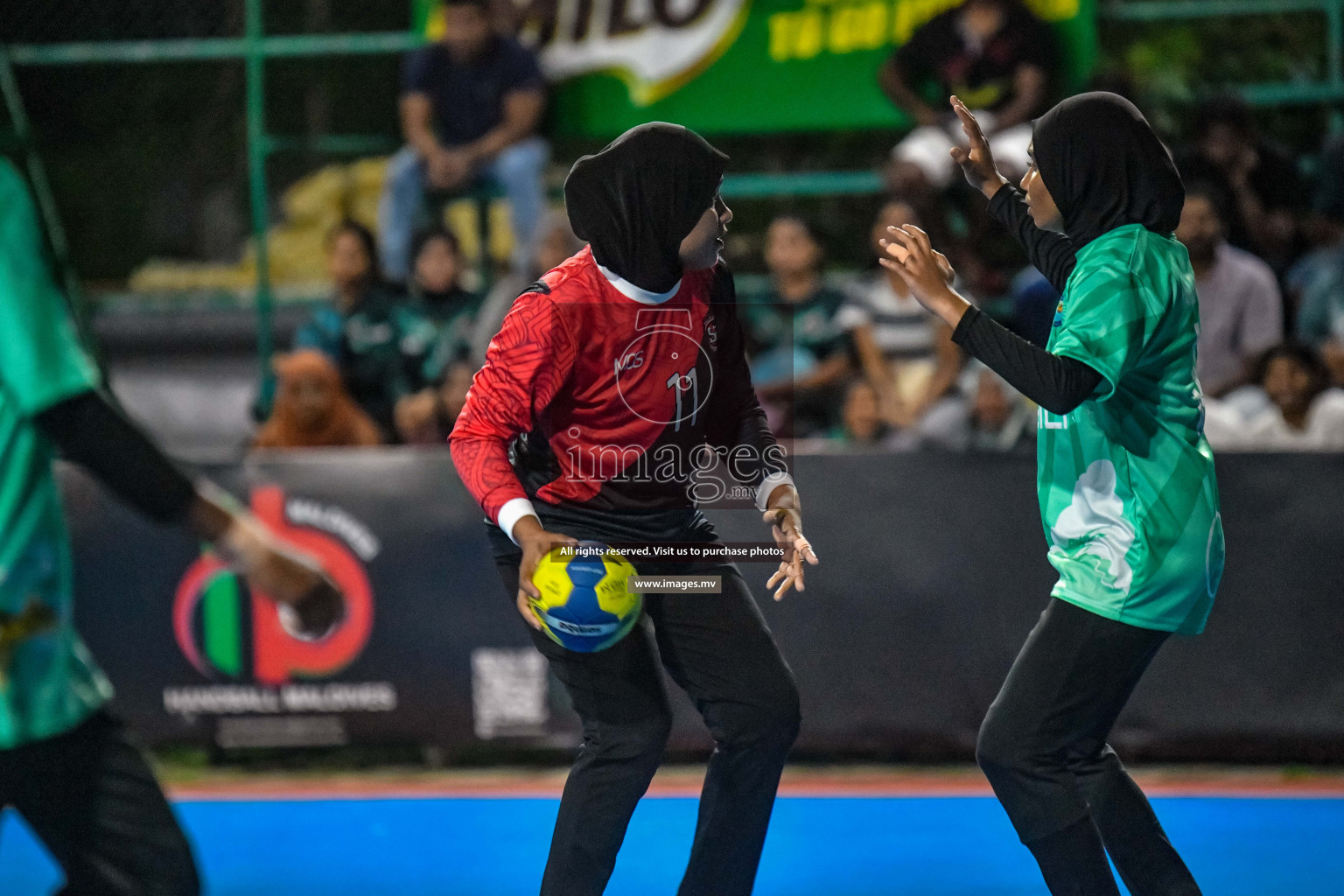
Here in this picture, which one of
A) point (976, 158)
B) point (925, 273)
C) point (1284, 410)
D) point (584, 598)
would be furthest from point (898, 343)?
point (584, 598)

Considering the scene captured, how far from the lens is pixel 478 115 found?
7504 millimetres

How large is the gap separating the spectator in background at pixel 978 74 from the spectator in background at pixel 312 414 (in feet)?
9.35

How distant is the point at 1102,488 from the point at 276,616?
13.0 ft

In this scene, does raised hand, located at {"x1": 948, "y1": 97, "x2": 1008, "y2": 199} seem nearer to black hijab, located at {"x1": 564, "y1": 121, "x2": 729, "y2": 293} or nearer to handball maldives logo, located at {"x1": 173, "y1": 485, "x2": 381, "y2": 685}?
black hijab, located at {"x1": 564, "y1": 121, "x2": 729, "y2": 293}

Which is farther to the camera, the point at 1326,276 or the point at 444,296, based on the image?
the point at 444,296

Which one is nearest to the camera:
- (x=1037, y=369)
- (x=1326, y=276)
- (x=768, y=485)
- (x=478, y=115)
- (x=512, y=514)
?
(x=1037, y=369)

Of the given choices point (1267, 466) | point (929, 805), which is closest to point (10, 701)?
point (929, 805)

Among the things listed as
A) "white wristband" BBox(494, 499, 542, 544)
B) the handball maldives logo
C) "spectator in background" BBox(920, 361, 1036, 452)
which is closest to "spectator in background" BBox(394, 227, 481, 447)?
the handball maldives logo

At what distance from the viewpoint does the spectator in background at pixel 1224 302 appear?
6.37 m

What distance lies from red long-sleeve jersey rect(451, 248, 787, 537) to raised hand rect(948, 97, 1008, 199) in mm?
727

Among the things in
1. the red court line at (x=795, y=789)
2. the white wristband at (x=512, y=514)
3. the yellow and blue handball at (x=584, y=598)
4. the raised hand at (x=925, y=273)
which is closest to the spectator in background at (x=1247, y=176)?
the red court line at (x=795, y=789)

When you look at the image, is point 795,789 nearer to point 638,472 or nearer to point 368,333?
point 638,472

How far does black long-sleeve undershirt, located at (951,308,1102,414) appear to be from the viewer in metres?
3.04

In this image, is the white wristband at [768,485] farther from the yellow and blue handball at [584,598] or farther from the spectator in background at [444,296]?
the spectator in background at [444,296]
